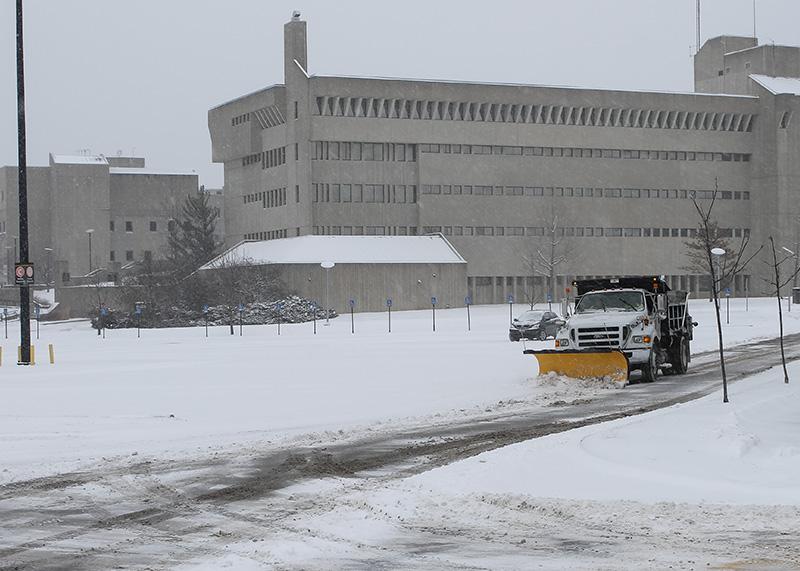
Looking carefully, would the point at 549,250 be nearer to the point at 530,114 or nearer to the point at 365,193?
the point at 530,114

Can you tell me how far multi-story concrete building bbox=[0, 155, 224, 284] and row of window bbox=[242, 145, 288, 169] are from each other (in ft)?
131

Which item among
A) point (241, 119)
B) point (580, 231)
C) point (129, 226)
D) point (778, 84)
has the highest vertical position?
point (778, 84)

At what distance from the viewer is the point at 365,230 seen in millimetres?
97812

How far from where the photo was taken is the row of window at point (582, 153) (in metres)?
99.0

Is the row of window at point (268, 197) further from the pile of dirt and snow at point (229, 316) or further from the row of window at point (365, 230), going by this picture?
the pile of dirt and snow at point (229, 316)

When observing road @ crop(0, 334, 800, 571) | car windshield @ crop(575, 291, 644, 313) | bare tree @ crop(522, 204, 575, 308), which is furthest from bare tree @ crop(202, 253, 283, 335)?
road @ crop(0, 334, 800, 571)

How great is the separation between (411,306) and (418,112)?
16508 mm

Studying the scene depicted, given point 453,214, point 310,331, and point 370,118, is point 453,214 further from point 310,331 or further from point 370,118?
point 310,331

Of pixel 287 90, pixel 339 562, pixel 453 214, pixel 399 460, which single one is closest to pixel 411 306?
pixel 453 214

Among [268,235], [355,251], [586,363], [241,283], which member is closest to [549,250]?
[355,251]

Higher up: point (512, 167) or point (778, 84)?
point (778, 84)

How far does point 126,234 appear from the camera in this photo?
152375mm

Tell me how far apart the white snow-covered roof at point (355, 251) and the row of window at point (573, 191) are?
4.25 m

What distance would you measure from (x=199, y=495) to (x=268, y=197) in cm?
9104
